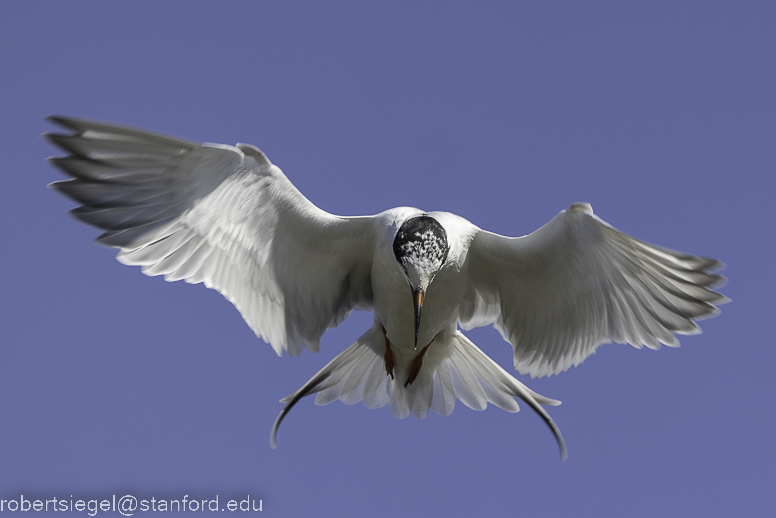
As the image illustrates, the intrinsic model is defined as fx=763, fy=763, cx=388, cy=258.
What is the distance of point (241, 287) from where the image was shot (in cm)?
700

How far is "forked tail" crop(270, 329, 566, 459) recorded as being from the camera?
7.50 meters

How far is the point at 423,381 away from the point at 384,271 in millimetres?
1545

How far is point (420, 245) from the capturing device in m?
6.23

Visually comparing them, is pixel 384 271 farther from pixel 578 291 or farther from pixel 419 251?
pixel 578 291

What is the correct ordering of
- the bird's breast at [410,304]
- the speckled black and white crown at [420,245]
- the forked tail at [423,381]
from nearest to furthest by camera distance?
the speckled black and white crown at [420,245] → the bird's breast at [410,304] → the forked tail at [423,381]

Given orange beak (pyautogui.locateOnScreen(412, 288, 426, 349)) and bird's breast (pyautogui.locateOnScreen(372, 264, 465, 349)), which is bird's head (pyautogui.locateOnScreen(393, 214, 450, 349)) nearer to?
orange beak (pyautogui.locateOnScreen(412, 288, 426, 349))

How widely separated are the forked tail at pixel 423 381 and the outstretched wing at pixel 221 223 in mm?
448

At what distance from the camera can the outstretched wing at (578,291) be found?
620 cm

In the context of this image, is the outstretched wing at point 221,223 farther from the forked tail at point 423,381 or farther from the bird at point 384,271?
the forked tail at point 423,381

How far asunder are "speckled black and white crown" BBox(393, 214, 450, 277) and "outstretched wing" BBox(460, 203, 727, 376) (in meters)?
0.91

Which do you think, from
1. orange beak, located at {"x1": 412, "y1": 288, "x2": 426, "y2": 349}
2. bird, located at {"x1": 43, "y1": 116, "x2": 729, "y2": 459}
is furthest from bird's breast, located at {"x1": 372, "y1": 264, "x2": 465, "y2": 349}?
orange beak, located at {"x1": 412, "y1": 288, "x2": 426, "y2": 349}

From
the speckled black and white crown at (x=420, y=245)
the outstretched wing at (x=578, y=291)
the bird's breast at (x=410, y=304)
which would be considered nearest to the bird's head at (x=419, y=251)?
the speckled black and white crown at (x=420, y=245)

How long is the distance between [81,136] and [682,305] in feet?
16.5

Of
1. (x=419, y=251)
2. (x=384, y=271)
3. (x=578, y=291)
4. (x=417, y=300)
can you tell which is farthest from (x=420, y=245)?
(x=578, y=291)
